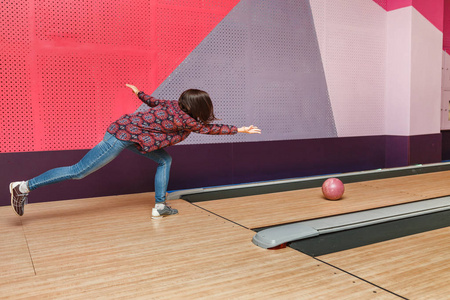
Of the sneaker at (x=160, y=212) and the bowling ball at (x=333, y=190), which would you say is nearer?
the sneaker at (x=160, y=212)

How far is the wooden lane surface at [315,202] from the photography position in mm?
2647

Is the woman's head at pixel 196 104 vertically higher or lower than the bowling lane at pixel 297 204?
higher

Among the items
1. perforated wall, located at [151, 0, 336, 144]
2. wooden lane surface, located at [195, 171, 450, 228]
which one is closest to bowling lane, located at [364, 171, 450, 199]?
wooden lane surface, located at [195, 171, 450, 228]

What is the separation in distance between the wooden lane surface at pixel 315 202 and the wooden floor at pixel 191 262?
0.09ft

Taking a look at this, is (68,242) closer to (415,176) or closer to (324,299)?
(324,299)

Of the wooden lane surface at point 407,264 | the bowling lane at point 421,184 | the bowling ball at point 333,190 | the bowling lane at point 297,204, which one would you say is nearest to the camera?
the wooden lane surface at point 407,264

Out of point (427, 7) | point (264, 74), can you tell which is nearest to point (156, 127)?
point (264, 74)

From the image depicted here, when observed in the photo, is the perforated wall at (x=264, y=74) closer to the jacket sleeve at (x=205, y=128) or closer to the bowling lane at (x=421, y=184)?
the bowling lane at (x=421, y=184)

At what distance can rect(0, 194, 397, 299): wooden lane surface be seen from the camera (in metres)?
1.52

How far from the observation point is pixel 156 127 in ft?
8.23

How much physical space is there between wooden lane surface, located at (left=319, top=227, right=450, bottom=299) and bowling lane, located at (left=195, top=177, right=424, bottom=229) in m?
0.65

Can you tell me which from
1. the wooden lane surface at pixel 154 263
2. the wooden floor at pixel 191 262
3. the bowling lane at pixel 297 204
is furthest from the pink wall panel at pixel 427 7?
the wooden lane surface at pixel 154 263

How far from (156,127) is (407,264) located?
62.5 inches

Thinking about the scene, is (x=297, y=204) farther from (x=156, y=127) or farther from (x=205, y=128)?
(x=156, y=127)
